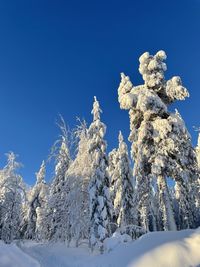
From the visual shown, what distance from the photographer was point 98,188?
72.3 feet

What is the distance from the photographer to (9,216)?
3497 centimetres

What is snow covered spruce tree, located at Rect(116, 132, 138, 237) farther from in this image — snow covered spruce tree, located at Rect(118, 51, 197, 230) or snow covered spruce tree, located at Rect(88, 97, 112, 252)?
snow covered spruce tree, located at Rect(118, 51, 197, 230)

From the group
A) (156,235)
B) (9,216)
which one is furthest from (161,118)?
(9,216)

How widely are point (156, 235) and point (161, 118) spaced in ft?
40.5

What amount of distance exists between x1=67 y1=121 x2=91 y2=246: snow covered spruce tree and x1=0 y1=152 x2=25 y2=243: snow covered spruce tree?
12.7 meters

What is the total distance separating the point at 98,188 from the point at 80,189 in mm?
1743

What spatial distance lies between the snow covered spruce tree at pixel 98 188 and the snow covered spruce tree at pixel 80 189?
71 cm

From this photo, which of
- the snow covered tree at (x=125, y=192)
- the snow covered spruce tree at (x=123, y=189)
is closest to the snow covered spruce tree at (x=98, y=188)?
the snow covered spruce tree at (x=123, y=189)

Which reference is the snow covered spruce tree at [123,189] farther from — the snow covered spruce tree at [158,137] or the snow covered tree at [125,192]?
the snow covered spruce tree at [158,137]

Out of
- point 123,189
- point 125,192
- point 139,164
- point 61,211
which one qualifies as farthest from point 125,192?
point 139,164

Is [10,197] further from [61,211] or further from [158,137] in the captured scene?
[158,137]

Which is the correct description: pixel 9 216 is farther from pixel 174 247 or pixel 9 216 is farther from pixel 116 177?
pixel 174 247

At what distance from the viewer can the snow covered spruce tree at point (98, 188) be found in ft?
68.3

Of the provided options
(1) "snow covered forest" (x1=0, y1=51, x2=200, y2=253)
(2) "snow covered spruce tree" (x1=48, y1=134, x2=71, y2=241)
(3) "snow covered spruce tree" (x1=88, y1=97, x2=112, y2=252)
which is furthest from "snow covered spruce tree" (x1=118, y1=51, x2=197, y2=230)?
(2) "snow covered spruce tree" (x1=48, y1=134, x2=71, y2=241)
